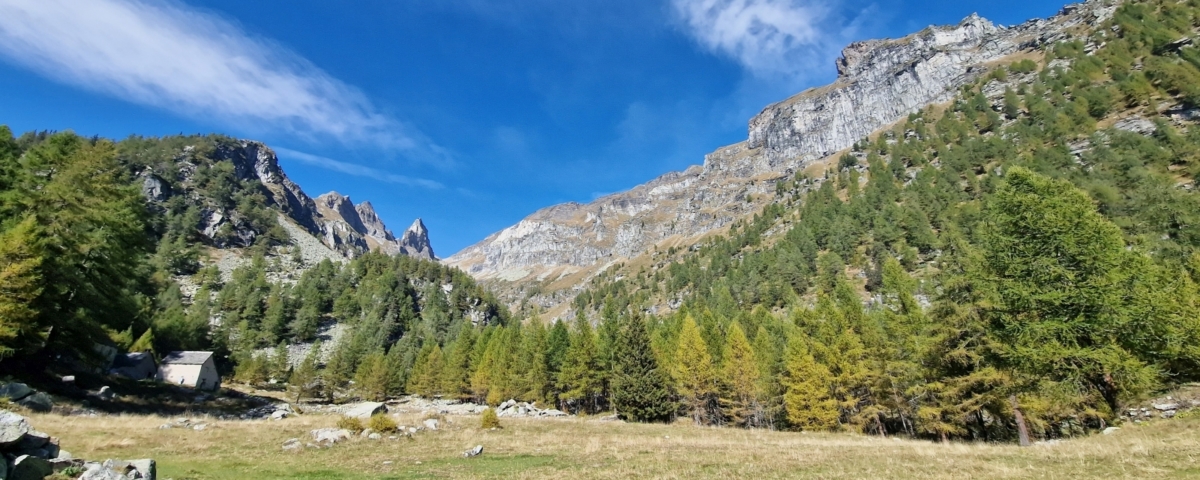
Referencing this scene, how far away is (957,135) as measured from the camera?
156 meters

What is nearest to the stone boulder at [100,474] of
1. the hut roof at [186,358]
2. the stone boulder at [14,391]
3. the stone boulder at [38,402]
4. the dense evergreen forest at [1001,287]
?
the stone boulder at [14,391]

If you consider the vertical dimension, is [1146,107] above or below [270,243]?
above

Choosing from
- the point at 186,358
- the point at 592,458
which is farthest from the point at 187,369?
the point at 592,458

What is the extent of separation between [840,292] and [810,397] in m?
13.6

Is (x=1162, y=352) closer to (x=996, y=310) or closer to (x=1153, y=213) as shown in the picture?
(x=996, y=310)

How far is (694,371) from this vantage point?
49.4 m

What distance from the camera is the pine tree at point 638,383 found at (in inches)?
1763

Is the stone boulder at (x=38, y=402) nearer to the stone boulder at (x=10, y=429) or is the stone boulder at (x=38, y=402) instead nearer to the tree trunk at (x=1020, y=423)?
the stone boulder at (x=10, y=429)

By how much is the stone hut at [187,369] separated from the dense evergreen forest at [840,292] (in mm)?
5335

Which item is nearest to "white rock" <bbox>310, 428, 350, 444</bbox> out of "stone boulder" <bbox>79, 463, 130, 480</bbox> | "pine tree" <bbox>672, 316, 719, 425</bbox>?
"stone boulder" <bbox>79, 463, 130, 480</bbox>

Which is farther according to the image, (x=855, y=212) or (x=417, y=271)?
(x=417, y=271)

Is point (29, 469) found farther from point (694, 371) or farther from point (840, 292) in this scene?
point (840, 292)

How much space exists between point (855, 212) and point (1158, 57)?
83396 mm

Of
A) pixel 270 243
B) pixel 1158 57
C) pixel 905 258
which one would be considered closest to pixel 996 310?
pixel 905 258
